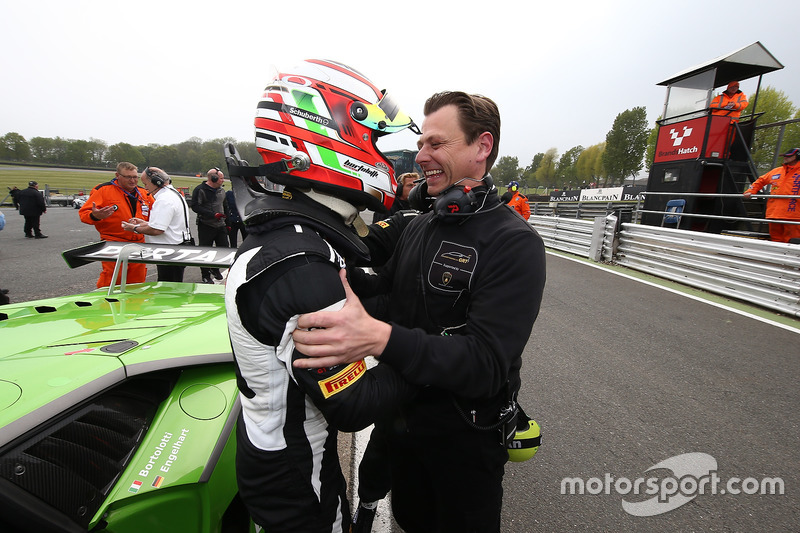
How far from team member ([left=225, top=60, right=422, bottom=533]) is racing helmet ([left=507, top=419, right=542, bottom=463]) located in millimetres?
711

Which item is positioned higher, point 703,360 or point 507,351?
point 507,351

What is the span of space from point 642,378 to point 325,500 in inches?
134

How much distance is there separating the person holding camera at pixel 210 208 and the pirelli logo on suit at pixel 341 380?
7048 mm

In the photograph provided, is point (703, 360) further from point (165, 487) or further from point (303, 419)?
point (165, 487)

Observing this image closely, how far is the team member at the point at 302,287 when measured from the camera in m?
1.00


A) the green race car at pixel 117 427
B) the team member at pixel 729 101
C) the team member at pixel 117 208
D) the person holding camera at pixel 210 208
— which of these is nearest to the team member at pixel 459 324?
the green race car at pixel 117 427

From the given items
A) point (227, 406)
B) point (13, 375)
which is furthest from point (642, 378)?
point (13, 375)

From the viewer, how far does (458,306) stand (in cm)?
139

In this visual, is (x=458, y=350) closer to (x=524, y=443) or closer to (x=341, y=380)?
(x=341, y=380)

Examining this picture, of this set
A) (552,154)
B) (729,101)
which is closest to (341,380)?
(729,101)

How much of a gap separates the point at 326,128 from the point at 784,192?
9690mm

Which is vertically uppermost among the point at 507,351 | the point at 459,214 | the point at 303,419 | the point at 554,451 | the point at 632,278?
the point at 459,214

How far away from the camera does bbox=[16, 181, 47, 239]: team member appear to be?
1174 centimetres

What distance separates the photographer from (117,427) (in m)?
1.29
